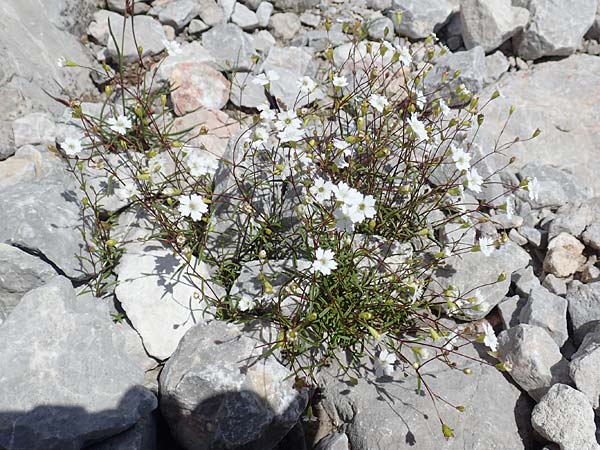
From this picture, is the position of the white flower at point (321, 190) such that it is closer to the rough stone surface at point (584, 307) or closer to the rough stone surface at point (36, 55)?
the rough stone surface at point (584, 307)

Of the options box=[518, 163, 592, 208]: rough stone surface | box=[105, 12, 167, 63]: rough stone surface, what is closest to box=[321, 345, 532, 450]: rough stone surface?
box=[518, 163, 592, 208]: rough stone surface

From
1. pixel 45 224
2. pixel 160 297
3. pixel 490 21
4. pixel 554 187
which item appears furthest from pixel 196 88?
pixel 554 187

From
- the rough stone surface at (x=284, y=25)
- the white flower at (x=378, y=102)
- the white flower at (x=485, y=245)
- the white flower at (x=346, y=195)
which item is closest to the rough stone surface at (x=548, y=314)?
the white flower at (x=485, y=245)

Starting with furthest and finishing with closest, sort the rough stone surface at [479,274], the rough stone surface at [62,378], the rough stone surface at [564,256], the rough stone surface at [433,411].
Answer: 1. the rough stone surface at [564,256]
2. the rough stone surface at [479,274]
3. the rough stone surface at [433,411]
4. the rough stone surface at [62,378]

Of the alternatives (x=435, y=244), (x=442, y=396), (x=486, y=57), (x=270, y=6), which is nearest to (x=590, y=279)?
(x=435, y=244)

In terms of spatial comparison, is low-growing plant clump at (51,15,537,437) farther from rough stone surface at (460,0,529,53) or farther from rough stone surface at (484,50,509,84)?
rough stone surface at (460,0,529,53)

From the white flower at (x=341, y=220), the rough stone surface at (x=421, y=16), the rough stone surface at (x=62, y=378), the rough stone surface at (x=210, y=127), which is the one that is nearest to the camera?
the rough stone surface at (x=62, y=378)

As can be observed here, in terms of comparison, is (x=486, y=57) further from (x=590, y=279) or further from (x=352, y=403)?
(x=352, y=403)
